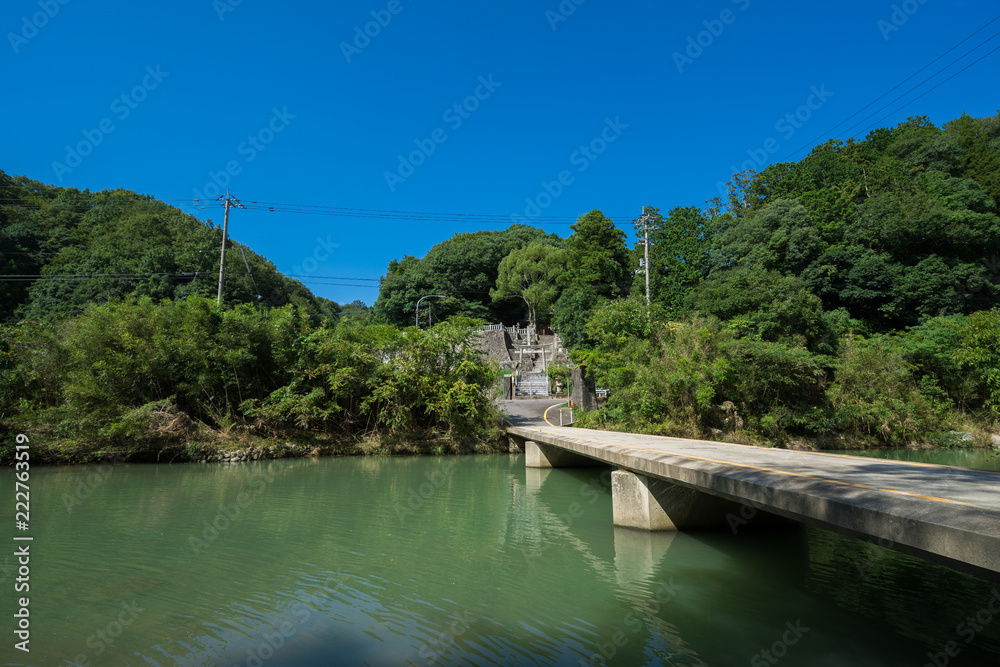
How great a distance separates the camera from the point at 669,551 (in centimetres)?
616

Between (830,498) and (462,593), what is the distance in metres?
3.33

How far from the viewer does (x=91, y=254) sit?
36.8m

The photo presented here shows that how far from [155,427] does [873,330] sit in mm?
30923

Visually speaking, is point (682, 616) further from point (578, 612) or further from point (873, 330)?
point (873, 330)

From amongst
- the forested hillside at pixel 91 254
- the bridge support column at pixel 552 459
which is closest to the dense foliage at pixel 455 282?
the forested hillside at pixel 91 254

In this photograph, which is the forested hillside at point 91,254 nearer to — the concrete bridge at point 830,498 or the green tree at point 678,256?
the green tree at point 678,256

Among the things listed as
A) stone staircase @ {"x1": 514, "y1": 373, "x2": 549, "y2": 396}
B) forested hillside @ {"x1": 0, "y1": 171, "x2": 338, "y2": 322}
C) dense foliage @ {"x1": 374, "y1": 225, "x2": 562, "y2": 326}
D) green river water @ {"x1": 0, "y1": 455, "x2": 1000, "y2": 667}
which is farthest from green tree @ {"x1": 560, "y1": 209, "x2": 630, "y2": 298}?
green river water @ {"x1": 0, "y1": 455, "x2": 1000, "y2": 667}

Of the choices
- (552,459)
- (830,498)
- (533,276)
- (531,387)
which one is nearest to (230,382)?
(552,459)

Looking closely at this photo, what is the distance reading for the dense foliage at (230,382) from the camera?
14.5 metres

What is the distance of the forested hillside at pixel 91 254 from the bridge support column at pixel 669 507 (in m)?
31.9

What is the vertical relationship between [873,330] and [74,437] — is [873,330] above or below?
above

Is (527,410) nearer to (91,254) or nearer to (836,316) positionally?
(836,316)

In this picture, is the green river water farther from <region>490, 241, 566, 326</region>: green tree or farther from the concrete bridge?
<region>490, 241, 566, 326</region>: green tree

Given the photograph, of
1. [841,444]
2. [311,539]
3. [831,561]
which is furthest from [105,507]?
[841,444]
